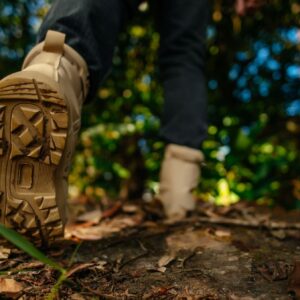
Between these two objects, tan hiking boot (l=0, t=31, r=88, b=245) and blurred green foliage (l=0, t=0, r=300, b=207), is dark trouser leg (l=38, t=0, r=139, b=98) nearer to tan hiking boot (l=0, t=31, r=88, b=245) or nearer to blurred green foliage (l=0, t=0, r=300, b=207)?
tan hiking boot (l=0, t=31, r=88, b=245)

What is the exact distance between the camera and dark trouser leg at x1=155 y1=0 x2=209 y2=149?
1523 millimetres

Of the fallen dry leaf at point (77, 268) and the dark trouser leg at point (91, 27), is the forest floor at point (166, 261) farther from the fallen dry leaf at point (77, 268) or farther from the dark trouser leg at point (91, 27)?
the dark trouser leg at point (91, 27)

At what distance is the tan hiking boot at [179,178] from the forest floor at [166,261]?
5 cm

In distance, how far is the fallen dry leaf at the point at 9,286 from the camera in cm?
84


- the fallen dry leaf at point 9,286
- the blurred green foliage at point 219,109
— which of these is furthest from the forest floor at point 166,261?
the blurred green foliage at point 219,109

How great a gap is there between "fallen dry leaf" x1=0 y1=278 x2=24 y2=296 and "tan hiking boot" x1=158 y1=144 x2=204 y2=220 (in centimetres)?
73

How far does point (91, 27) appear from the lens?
3.89 ft

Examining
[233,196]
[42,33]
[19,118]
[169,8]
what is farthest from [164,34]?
[233,196]

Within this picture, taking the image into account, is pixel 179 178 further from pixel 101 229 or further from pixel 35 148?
pixel 35 148

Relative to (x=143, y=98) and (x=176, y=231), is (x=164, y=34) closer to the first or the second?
(x=176, y=231)

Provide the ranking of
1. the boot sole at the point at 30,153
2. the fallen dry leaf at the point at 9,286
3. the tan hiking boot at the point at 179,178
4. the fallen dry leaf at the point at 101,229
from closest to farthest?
the fallen dry leaf at the point at 9,286 → the boot sole at the point at 30,153 → the fallen dry leaf at the point at 101,229 → the tan hiking boot at the point at 179,178

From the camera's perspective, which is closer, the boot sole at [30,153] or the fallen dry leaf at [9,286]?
the fallen dry leaf at [9,286]

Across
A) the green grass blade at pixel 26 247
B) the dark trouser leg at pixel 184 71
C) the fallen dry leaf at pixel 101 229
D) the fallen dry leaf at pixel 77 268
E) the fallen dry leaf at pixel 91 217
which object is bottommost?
the fallen dry leaf at pixel 91 217

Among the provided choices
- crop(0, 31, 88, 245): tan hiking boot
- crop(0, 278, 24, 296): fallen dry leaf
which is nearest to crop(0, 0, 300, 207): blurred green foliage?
crop(0, 31, 88, 245): tan hiking boot
